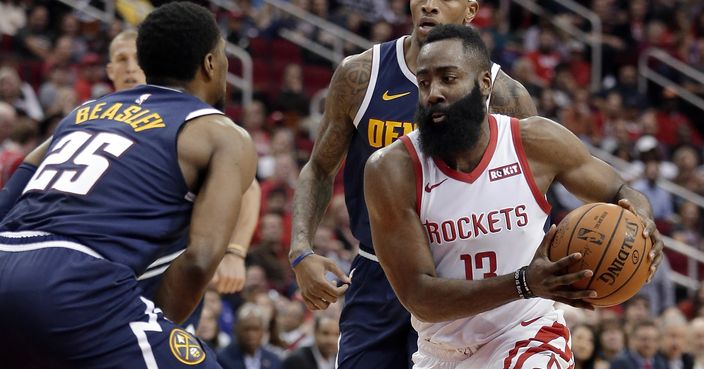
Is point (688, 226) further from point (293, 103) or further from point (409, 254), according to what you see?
point (409, 254)

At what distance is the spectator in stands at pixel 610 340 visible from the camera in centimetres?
1125

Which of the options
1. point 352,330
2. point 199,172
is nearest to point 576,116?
point 352,330

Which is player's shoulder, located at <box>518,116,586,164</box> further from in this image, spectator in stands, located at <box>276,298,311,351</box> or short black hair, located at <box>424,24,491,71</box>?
spectator in stands, located at <box>276,298,311,351</box>

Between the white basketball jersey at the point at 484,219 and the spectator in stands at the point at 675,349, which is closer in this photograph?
the white basketball jersey at the point at 484,219

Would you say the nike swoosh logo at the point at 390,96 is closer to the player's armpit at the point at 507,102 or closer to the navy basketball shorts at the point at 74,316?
the player's armpit at the point at 507,102

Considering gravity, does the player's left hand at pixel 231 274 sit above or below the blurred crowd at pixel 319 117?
above

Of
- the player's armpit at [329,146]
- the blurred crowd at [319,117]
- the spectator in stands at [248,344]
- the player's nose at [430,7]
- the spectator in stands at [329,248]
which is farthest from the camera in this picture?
the spectator in stands at [329,248]

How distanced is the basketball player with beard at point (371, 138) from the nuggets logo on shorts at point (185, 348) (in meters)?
1.23

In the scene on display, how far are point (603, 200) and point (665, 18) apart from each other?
1643 cm

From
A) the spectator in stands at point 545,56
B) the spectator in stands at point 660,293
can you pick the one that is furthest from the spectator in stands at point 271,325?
the spectator in stands at point 545,56

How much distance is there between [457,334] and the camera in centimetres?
489

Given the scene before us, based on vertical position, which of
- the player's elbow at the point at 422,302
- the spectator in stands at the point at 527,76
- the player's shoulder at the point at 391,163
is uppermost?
the player's shoulder at the point at 391,163

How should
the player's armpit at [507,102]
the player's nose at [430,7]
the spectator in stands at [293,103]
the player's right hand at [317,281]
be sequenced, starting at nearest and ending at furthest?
the player's right hand at [317,281], the player's armpit at [507,102], the player's nose at [430,7], the spectator in stands at [293,103]

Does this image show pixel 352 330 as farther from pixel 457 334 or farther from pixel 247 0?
pixel 247 0
